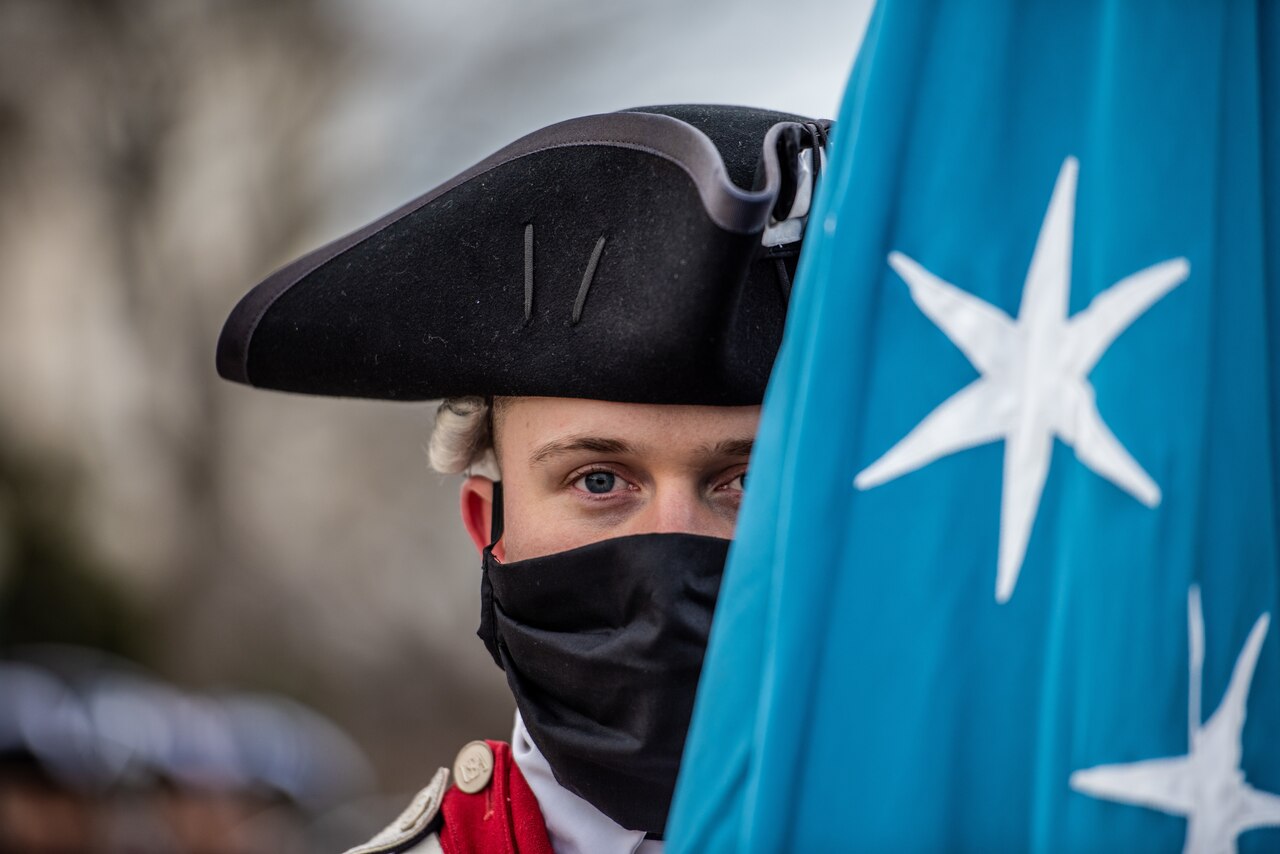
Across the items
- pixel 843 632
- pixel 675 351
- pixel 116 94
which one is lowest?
pixel 843 632

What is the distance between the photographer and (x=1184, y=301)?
1406 millimetres

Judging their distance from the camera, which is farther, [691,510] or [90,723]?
[90,723]

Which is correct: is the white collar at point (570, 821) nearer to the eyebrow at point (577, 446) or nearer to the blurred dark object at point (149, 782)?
the eyebrow at point (577, 446)

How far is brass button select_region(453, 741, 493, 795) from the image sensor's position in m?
2.26

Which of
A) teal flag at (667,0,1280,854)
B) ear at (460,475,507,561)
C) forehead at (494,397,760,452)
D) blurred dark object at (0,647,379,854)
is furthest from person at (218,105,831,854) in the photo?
blurred dark object at (0,647,379,854)

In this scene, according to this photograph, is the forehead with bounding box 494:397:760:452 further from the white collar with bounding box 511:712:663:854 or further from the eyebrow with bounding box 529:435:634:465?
the white collar with bounding box 511:712:663:854

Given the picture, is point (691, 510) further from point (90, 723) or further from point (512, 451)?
point (90, 723)

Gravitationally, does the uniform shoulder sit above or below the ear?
below

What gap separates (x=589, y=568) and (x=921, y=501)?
2.24ft

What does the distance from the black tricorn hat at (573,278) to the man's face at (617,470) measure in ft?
0.17

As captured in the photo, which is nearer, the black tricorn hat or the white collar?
the black tricorn hat

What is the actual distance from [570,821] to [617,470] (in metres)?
0.58

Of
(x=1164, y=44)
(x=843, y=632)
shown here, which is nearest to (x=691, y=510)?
(x=843, y=632)

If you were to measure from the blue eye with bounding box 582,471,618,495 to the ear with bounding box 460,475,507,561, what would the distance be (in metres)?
0.37
